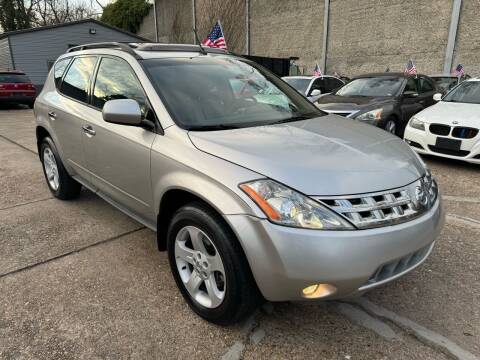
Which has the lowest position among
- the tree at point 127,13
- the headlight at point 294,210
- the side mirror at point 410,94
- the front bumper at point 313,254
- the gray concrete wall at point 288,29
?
the front bumper at point 313,254

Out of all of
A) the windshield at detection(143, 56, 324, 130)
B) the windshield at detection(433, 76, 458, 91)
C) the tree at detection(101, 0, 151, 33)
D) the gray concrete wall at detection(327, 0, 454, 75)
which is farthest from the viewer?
the tree at detection(101, 0, 151, 33)

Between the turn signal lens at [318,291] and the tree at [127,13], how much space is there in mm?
40172

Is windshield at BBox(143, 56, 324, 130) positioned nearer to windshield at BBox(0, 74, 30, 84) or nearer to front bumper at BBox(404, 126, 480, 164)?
front bumper at BBox(404, 126, 480, 164)

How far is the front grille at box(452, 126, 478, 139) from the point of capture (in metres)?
5.59

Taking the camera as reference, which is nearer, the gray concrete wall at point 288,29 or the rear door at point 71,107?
the rear door at point 71,107

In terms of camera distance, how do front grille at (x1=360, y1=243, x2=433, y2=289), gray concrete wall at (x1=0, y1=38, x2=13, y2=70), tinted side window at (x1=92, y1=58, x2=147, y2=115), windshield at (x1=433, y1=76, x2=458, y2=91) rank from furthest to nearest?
gray concrete wall at (x1=0, y1=38, x2=13, y2=70) → windshield at (x1=433, y1=76, x2=458, y2=91) → tinted side window at (x1=92, y1=58, x2=147, y2=115) → front grille at (x1=360, y1=243, x2=433, y2=289)

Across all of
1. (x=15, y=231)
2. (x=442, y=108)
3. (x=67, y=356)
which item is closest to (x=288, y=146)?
(x=67, y=356)

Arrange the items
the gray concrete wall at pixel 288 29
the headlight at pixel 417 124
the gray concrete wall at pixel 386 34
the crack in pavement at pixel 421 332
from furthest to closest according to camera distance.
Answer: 1. the gray concrete wall at pixel 288 29
2. the gray concrete wall at pixel 386 34
3. the headlight at pixel 417 124
4. the crack in pavement at pixel 421 332

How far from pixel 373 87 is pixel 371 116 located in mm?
1476

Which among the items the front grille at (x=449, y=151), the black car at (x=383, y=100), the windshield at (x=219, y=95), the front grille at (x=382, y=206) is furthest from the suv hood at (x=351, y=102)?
the front grille at (x=382, y=206)

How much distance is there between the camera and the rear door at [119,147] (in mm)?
2775

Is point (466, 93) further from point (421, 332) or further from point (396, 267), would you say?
point (396, 267)

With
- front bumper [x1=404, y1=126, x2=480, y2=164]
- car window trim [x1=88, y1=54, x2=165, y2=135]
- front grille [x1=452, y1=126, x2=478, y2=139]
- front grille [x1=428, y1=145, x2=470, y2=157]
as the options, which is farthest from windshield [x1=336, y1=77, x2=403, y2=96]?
car window trim [x1=88, y1=54, x2=165, y2=135]

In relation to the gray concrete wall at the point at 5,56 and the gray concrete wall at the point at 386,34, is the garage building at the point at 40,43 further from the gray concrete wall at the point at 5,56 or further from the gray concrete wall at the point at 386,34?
the gray concrete wall at the point at 386,34
